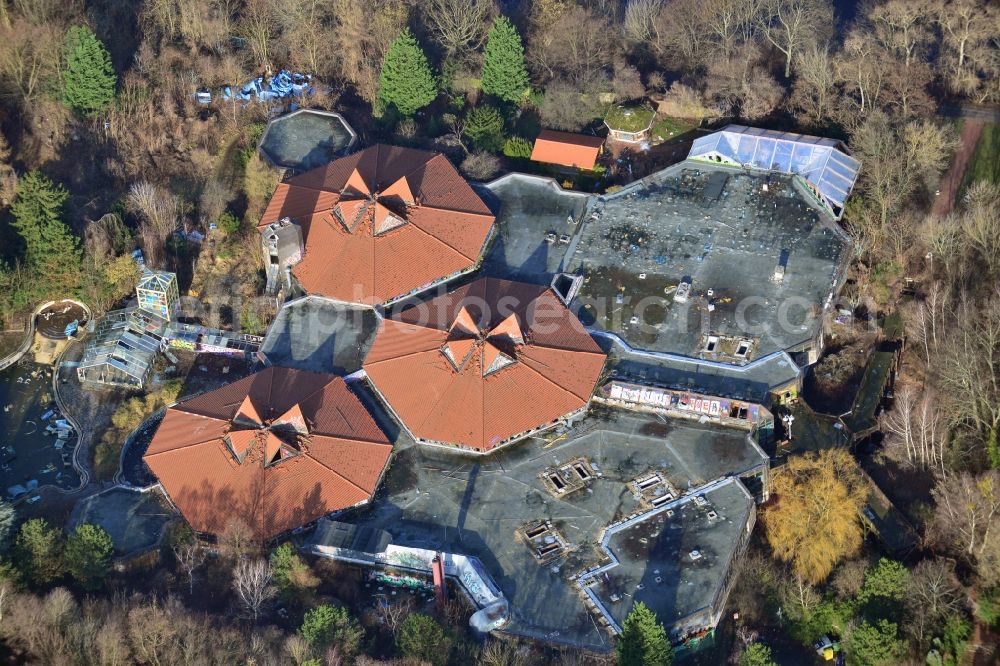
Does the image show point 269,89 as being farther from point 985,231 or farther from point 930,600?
point 930,600

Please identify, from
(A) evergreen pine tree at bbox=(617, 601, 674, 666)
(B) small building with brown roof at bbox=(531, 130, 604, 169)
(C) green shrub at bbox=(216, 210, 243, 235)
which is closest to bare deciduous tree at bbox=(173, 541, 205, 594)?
(A) evergreen pine tree at bbox=(617, 601, 674, 666)

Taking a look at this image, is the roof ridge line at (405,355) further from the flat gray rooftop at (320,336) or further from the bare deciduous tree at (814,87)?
the bare deciduous tree at (814,87)

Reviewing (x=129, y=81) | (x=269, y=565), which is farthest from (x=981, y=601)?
(x=129, y=81)

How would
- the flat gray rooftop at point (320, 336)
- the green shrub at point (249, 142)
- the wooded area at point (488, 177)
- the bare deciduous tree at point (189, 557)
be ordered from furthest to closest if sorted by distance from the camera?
the green shrub at point (249, 142)
the flat gray rooftop at point (320, 336)
the bare deciduous tree at point (189, 557)
the wooded area at point (488, 177)

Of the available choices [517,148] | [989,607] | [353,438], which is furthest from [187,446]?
[989,607]

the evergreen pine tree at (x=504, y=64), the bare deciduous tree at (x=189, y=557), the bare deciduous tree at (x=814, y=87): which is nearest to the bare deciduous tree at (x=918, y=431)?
the bare deciduous tree at (x=814, y=87)

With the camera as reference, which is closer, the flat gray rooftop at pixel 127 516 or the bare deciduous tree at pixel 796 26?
the flat gray rooftop at pixel 127 516

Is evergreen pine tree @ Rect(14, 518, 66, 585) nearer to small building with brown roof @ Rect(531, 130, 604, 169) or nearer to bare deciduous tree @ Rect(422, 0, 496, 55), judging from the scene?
small building with brown roof @ Rect(531, 130, 604, 169)
